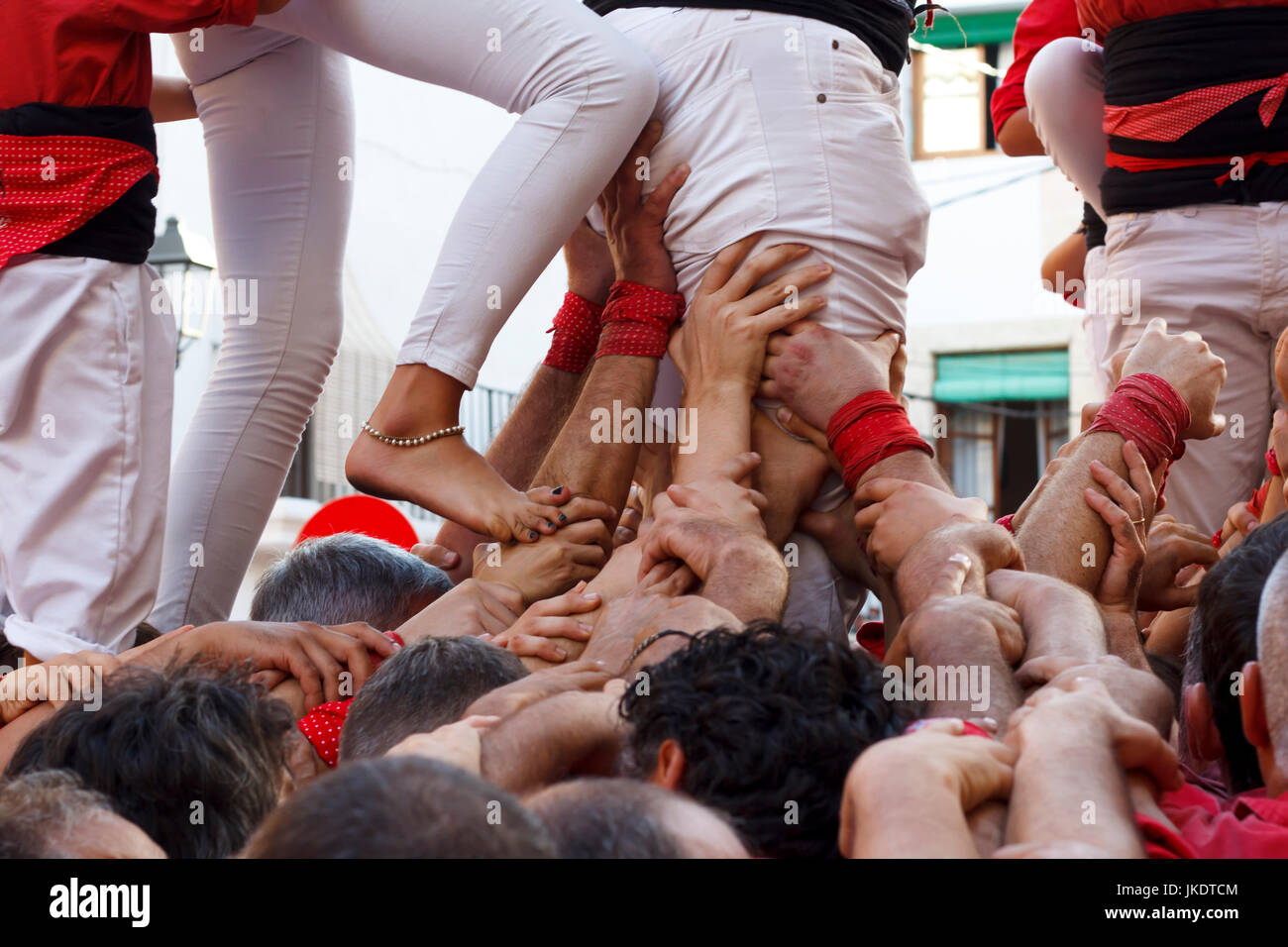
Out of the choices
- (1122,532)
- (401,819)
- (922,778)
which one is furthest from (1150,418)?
(401,819)

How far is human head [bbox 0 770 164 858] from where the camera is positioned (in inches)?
46.2

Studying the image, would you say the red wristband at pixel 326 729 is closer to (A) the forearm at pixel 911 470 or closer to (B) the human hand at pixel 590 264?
(A) the forearm at pixel 911 470

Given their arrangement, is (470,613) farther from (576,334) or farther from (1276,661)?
(1276,661)

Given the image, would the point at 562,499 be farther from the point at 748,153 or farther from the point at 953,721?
the point at 953,721

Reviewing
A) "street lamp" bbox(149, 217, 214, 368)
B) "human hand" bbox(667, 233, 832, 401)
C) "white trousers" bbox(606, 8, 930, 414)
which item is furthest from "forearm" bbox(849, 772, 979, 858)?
"street lamp" bbox(149, 217, 214, 368)

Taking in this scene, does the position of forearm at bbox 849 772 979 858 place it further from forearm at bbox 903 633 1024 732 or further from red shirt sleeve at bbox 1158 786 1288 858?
forearm at bbox 903 633 1024 732

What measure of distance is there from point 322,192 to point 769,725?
5.45 ft

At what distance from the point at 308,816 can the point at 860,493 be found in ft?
4.70

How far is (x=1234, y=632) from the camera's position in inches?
A: 67.4

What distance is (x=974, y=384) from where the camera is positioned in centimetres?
1304

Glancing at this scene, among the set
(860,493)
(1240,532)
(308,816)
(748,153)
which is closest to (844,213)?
(748,153)

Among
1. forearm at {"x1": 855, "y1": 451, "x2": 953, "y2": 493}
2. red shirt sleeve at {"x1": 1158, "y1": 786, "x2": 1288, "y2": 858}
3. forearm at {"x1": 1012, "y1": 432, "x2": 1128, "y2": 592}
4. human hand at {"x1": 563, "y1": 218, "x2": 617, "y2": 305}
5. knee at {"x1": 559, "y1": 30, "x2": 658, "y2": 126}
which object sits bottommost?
red shirt sleeve at {"x1": 1158, "y1": 786, "x2": 1288, "y2": 858}

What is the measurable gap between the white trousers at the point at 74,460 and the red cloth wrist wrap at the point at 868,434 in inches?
41.8

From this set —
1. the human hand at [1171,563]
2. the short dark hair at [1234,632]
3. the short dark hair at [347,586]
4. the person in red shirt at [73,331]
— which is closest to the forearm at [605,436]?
the short dark hair at [347,586]
